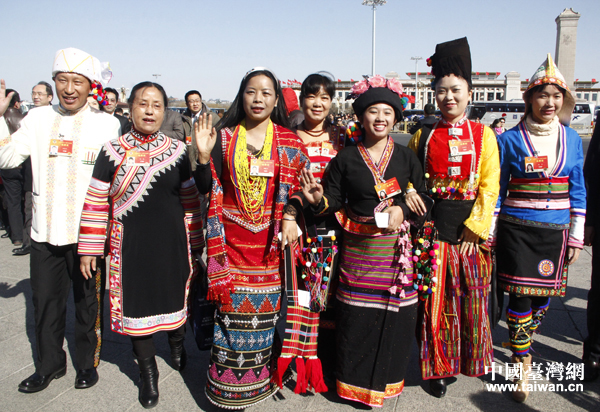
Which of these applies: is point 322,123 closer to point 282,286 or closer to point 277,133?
point 277,133

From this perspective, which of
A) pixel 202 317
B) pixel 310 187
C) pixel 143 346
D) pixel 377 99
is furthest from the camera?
pixel 202 317

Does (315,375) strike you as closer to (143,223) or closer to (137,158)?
(143,223)

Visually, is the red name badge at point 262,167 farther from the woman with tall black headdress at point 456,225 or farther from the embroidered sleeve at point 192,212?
the woman with tall black headdress at point 456,225

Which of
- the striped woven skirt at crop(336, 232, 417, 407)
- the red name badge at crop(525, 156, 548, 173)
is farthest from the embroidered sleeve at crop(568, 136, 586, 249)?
the striped woven skirt at crop(336, 232, 417, 407)

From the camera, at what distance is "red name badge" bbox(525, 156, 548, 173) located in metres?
2.74

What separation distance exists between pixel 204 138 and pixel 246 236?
2.03 ft

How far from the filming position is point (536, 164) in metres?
2.75

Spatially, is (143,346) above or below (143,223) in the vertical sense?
below

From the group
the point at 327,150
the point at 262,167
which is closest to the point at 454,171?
the point at 327,150

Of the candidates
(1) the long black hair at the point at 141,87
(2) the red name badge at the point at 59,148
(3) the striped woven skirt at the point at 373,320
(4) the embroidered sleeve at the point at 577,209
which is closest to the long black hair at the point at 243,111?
(1) the long black hair at the point at 141,87

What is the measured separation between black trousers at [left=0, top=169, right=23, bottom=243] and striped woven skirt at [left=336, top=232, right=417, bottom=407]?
5659 millimetres

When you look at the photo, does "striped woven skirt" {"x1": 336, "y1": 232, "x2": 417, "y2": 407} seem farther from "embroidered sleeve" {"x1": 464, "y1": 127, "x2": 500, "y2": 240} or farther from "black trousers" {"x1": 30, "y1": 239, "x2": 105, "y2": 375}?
"black trousers" {"x1": 30, "y1": 239, "x2": 105, "y2": 375}

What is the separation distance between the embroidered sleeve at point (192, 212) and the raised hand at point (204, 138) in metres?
0.35

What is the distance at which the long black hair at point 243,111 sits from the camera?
2590mm
